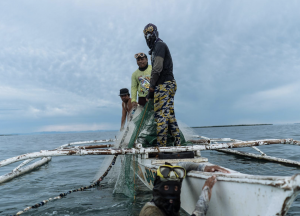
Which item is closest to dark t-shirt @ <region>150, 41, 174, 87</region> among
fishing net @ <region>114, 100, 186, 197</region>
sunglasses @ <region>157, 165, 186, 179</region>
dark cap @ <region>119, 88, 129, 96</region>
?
fishing net @ <region>114, 100, 186, 197</region>

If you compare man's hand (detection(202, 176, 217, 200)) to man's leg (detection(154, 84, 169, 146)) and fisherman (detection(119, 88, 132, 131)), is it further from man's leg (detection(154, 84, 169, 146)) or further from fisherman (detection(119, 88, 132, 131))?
fisherman (detection(119, 88, 132, 131))

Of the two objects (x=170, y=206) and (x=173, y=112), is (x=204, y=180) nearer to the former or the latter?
(x=170, y=206)

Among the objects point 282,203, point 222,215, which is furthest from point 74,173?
point 282,203

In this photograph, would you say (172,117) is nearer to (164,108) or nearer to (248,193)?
(164,108)

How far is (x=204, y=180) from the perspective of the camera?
251 cm

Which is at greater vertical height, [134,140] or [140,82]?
[140,82]

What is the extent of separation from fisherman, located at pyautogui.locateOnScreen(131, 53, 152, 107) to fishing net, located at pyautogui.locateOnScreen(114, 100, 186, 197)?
1.17 meters

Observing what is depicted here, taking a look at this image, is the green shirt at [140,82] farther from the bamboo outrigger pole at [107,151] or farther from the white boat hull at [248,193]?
the white boat hull at [248,193]

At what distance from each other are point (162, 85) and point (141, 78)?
1.56m

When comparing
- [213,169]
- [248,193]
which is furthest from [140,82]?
[248,193]

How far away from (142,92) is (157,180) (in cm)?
359

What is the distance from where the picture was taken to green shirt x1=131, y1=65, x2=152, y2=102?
19.1ft

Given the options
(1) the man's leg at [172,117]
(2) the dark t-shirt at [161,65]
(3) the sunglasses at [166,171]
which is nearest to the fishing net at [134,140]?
(1) the man's leg at [172,117]

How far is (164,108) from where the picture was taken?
4.29 meters
